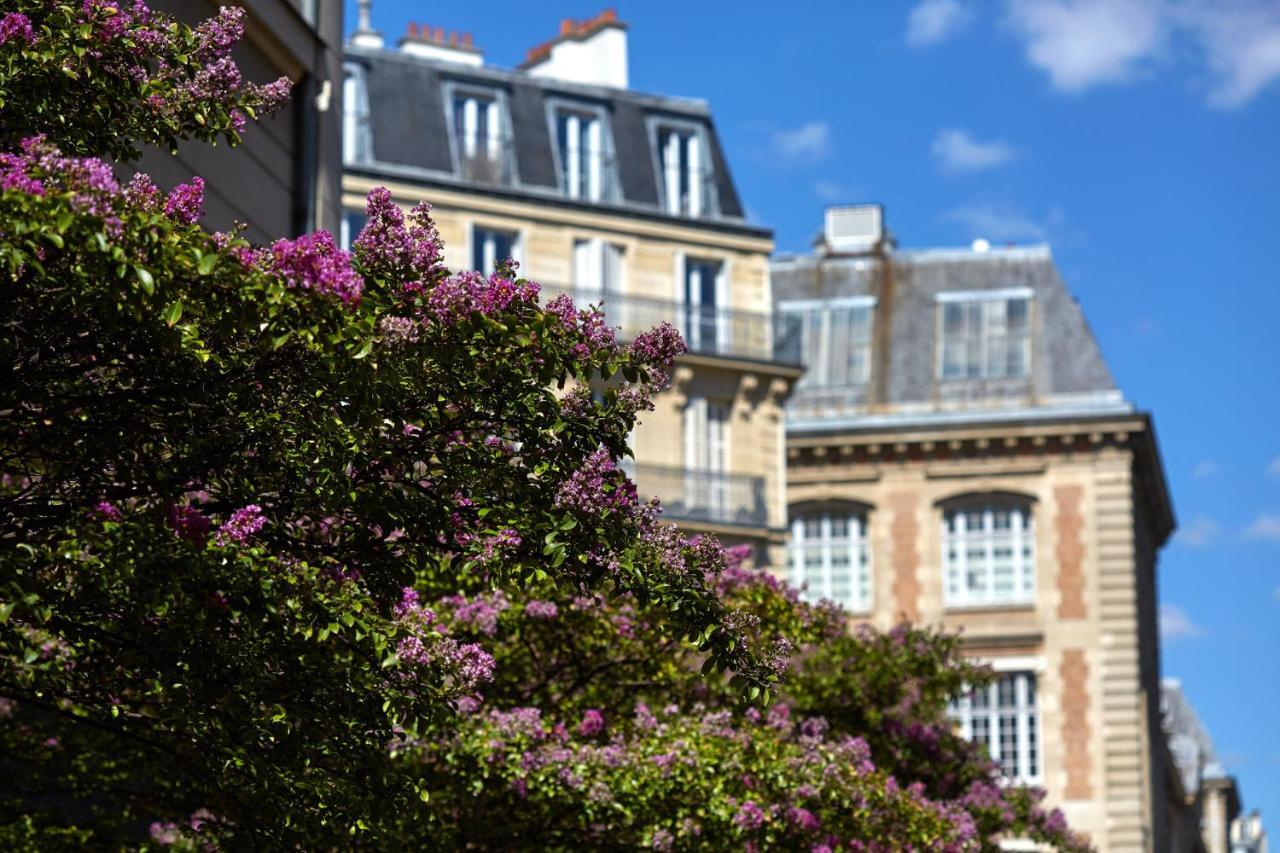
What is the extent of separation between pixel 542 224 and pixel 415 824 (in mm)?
33362

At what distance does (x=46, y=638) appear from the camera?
42.0 feet

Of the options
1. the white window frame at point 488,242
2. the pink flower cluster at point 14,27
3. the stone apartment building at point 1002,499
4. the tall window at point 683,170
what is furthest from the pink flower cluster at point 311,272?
the stone apartment building at point 1002,499

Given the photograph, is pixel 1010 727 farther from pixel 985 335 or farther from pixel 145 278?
pixel 145 278

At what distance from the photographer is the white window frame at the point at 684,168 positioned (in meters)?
48.3

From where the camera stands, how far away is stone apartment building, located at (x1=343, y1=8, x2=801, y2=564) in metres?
45.9

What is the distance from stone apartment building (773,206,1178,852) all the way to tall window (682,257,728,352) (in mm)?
6793

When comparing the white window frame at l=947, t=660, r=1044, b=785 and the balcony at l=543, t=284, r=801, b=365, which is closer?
the balcony at l=543, t=284, r=801, b=365

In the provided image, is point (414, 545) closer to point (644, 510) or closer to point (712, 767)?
point (644, 510)

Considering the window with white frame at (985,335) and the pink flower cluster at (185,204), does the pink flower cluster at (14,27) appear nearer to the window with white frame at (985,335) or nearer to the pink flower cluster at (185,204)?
the pink flower cluster at (185,204)

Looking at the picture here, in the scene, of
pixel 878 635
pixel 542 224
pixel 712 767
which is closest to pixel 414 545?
pixel 712 767

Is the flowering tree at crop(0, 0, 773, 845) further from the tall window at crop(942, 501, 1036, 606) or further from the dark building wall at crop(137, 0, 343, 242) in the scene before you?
the tall window at crop(942, 501, 1036, 606)

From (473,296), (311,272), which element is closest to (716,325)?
(473,296)

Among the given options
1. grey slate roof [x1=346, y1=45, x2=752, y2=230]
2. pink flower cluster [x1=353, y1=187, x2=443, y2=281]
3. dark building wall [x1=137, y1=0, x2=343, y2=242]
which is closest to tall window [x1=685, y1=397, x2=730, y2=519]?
grey slate roof [x1=346, y1=45, x2=752, y2=230]

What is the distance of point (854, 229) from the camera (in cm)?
5919
